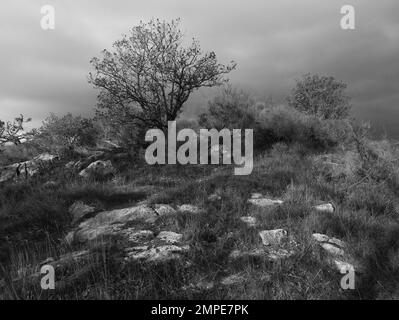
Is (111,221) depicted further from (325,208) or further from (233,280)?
(325,208)

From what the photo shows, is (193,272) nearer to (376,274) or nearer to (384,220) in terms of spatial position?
(376,274)

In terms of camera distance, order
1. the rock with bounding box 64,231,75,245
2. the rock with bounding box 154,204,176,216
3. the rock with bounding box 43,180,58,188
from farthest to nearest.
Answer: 1. the rock with bounding box 43,180,58,188
2. the rock with bounding box 154,204,176,216
3. the rock with bounding box 64,231,75,245

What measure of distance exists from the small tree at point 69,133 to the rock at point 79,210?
741cm

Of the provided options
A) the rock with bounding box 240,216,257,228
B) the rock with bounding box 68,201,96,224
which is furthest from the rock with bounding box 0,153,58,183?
the rock with bounding box 240,216,257,228

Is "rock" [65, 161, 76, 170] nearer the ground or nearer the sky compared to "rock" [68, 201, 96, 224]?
nearer the sky

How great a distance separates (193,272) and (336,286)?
170 cm

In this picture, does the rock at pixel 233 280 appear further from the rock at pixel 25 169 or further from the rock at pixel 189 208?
the rock at pixel 25 169

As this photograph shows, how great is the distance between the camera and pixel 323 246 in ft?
16.1

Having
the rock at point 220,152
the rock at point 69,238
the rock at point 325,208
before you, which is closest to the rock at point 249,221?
the rock at point 325,208

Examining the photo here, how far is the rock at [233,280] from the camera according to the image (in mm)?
4195

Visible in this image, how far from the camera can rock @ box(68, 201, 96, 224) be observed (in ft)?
20.7

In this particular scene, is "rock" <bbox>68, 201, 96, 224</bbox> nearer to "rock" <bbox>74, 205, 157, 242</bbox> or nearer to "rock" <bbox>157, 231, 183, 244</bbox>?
"rock" <bbox>74, 205, 157, 242</bbox>

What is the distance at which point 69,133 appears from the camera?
1442cm

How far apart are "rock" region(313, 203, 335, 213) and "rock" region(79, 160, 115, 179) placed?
5.54 metres
